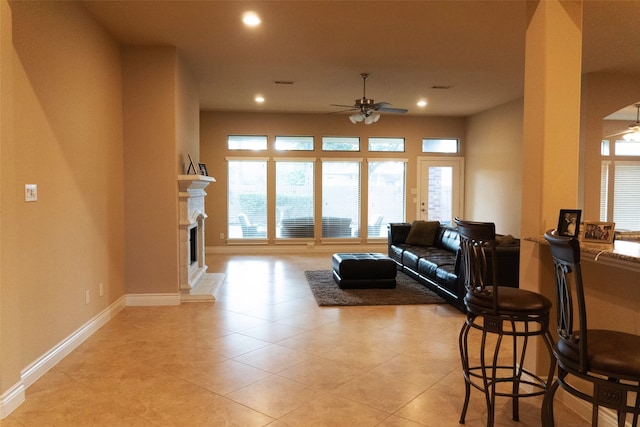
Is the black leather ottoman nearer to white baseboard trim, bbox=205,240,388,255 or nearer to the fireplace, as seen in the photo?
the fireplace

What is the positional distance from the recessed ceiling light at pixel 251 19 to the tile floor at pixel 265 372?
297 centimetres

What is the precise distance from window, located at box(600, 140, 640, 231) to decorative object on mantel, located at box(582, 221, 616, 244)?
15.8 feet

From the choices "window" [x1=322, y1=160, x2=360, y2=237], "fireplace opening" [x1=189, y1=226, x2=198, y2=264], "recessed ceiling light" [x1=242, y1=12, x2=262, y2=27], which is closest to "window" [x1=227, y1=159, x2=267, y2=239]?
"window" [x1=322, y1=160, x2=360, y2=237]

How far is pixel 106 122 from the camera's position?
4.48m

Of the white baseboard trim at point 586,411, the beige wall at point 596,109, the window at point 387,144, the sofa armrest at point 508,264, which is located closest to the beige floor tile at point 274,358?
the white baseboard trim at point 586,411

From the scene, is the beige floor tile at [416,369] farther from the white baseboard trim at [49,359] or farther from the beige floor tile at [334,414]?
the white baseboard trim at [49,359]

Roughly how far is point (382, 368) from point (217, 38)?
3.73 meters

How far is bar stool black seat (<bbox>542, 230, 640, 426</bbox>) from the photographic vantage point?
5.24ft

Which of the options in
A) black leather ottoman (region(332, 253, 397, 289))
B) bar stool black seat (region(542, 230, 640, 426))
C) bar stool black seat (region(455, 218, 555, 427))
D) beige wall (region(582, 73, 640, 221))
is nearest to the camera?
bar stool black seat (region(542, 230, 640, 426))

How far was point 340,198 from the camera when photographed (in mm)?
9562

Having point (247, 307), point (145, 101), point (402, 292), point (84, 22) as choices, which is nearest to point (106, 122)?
point (145, 101)

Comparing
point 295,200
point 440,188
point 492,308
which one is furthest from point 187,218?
point 440,188

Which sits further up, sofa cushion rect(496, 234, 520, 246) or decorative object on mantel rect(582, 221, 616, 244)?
decorative object on mantel rect(582, 221, 616, 244)

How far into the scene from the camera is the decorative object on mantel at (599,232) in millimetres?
2372
